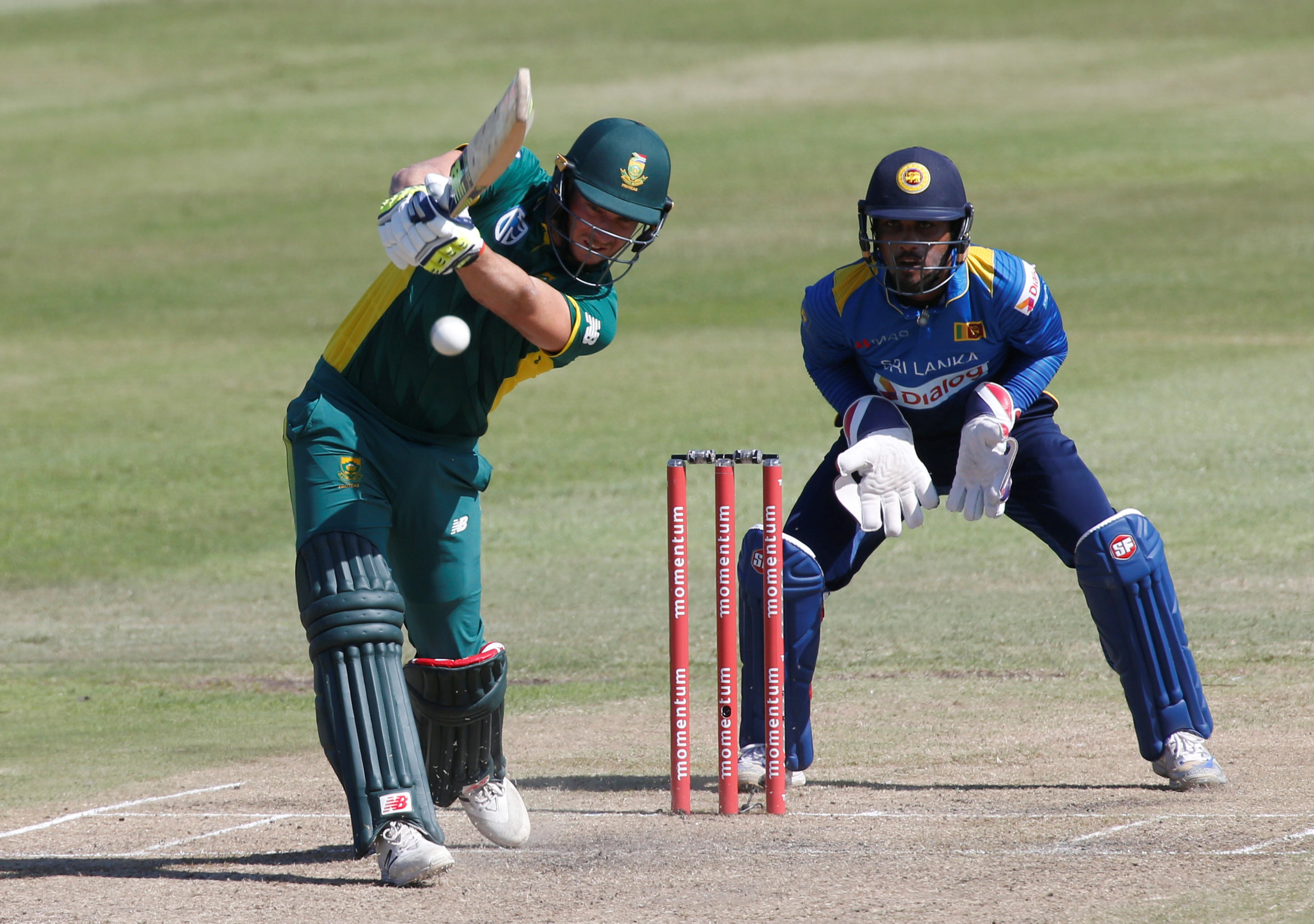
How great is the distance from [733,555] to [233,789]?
2076 millimetres

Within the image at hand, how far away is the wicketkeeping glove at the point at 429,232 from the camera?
15.2 feet

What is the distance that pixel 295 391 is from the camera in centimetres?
1644

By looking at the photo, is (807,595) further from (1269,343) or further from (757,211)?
(757,211)

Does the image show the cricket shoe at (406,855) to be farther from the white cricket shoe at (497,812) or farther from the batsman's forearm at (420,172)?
the batsman's forearm at (420,172)

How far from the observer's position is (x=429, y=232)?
463cm

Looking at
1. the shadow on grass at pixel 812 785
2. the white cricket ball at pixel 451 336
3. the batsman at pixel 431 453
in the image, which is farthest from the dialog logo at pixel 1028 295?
the white cricket ball at pixel 451 336

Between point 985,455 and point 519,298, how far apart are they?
6.24ft

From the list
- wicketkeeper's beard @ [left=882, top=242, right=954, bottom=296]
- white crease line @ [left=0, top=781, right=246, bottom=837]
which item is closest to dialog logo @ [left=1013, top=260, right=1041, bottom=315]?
wicketkeeper's beard @ [left=882, top=242, right=954, bottom=296]

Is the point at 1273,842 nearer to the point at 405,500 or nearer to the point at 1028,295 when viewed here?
the point at 1028,295

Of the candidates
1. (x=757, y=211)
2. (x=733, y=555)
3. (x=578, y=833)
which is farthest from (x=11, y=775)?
(x=757, y=211)

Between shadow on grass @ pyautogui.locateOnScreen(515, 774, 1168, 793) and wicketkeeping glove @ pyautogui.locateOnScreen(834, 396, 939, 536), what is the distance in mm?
857

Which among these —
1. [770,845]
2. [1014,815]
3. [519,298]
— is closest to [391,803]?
[770,845]

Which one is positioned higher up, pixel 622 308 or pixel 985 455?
pixel 622 308

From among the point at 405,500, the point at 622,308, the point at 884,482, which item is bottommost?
the point at 405,500
